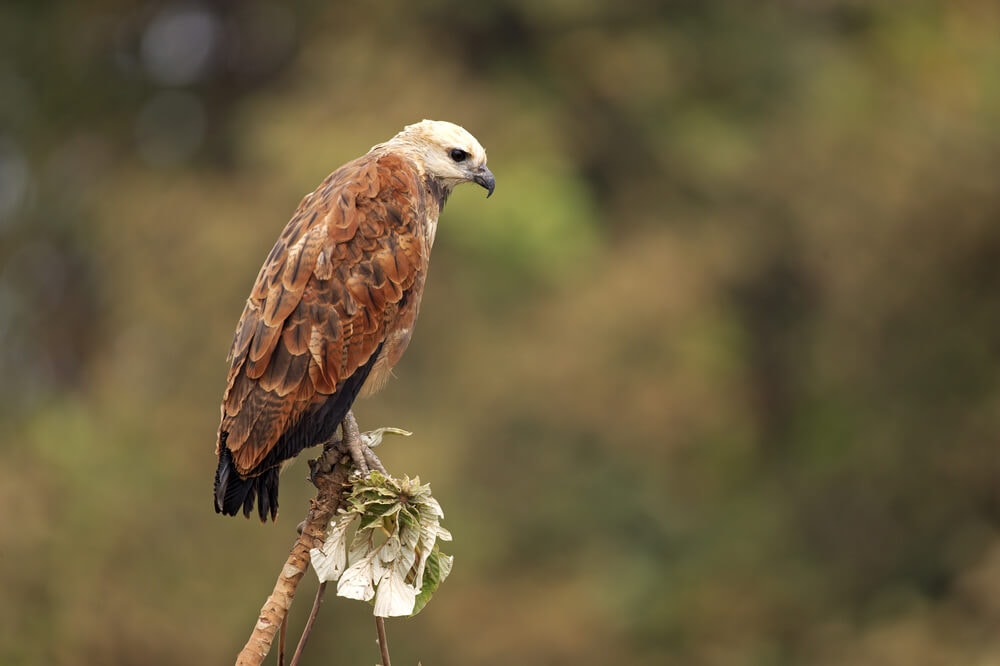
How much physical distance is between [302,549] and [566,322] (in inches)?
487

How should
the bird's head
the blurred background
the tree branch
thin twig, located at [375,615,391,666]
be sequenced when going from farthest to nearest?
the blurred background
the bird's head
the tree branch
thin twig, located at [375,615,391,666]

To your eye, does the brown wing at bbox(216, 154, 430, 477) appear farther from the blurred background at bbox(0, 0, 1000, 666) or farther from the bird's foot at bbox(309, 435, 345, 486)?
the blurred background at bbox(0, 0, 1000, 666)

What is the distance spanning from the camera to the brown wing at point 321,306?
15.5 feet

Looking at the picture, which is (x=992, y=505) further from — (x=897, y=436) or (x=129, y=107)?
(x=129, y=107)

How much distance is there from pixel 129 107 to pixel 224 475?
16.7 metres

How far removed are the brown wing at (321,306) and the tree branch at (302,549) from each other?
0.82ft

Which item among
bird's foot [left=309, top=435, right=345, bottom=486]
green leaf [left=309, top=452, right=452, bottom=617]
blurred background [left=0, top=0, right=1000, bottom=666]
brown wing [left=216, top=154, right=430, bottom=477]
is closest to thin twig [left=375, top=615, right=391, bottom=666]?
green leaf [left=309, top=452, right=452, bottom=617]

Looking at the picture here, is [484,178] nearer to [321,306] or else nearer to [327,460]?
[321,306]

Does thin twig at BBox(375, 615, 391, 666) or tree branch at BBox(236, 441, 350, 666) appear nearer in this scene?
thin twig at BBox(375, 615, 391, 666)

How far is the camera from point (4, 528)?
546 inches

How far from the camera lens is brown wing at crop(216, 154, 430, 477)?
15.5 feet

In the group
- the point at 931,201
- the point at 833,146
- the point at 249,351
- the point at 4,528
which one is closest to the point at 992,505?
the point at 931,201

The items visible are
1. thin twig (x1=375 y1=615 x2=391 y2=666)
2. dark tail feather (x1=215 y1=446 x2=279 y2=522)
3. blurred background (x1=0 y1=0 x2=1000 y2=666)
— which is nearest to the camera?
thin twig (x1=375 y1=615 x2=391 y2=666)

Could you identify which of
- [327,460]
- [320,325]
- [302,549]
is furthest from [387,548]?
[320,325]
